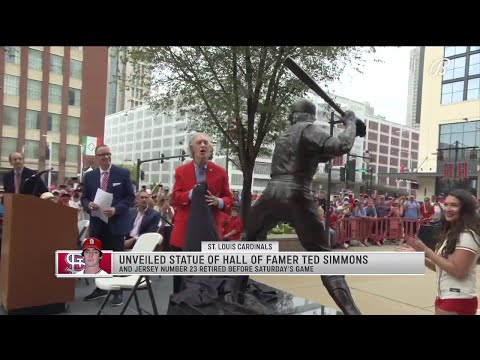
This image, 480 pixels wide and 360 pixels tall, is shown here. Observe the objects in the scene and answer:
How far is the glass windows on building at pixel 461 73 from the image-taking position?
133 inches

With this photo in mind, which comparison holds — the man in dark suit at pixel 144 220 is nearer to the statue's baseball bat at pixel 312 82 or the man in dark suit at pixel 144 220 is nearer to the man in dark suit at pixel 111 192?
the man in dark suit at pixel 111 192

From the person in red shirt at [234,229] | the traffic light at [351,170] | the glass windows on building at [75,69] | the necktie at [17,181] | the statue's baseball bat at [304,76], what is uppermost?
the glass windows on building at [75,69]

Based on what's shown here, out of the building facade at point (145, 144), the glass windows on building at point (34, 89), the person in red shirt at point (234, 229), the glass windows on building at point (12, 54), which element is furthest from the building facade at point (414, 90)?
the glass windows on building at point (34, 89)

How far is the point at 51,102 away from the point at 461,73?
15.8 ft

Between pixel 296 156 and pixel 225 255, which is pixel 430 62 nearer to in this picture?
pixel 296 156

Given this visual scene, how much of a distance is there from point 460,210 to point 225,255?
1.72 metres

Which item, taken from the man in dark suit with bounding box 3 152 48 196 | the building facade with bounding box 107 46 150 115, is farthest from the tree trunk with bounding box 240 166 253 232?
the man in dark suit with bounding box 3 152 48 196

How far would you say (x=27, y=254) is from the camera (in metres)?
3.48

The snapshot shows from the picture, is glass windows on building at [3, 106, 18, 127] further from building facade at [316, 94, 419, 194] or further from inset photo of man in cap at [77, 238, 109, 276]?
building facade at [316, 94, 419, 194]

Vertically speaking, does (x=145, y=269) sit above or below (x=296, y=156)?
below

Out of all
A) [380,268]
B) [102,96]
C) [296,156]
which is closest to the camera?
[380,268]

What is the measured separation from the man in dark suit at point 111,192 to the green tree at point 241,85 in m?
2.01

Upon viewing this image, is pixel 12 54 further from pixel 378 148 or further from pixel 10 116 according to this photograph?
pixel 378 148
